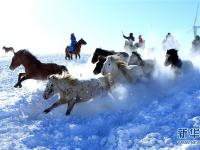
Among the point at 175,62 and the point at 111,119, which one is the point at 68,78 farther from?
the point at 175,62

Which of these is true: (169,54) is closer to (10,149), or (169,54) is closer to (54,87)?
(54,87)

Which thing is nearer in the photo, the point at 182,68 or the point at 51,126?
the point at 51,126

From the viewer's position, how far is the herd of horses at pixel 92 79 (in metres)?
11.6

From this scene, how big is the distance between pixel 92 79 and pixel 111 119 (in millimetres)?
1892

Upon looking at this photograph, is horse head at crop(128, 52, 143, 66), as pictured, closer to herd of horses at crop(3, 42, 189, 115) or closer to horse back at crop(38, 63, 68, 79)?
herd of horses at crop(3, 42, 189, 115)

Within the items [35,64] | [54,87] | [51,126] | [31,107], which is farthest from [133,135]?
[35,64]

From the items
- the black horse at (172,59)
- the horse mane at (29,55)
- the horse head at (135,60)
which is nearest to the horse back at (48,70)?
the horse mane at (29,55)

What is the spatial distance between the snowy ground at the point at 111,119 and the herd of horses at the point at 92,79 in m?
0.32

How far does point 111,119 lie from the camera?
10891mm

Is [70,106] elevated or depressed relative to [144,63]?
depressed

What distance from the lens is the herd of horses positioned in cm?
1165

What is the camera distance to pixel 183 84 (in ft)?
45.5

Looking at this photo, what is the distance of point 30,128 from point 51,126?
0.53m

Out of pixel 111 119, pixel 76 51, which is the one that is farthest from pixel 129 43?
pixel 111 119
